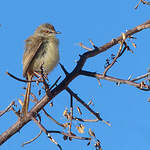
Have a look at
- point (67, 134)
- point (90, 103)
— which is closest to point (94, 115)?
point (90, 103)

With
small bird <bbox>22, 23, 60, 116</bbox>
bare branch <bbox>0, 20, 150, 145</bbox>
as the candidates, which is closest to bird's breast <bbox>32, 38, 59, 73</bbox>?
small bird <bbox>22, 23, 60, 116</bbox>

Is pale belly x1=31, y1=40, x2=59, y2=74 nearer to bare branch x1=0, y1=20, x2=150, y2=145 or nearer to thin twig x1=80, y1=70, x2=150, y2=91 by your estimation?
bare branch x1=0, y1=20, x2=150, y2=145

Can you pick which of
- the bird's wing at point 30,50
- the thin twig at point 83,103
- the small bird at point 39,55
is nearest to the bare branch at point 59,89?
the thin twig at point 83,103

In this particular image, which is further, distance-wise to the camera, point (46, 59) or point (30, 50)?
point (30, 50)

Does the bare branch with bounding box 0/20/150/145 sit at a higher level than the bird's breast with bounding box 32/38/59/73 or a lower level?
lower

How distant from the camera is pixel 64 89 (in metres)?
3.26

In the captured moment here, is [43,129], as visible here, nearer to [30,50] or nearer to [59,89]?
[59,89]

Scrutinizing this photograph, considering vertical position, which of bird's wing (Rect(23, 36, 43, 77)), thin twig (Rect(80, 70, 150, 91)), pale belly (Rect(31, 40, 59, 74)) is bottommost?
thin twig (Rect(80, 70, 150, 91))

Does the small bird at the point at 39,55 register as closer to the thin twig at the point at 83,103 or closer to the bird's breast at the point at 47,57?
the bird's breast at the point at 47,57

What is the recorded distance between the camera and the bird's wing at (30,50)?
481 centimetres

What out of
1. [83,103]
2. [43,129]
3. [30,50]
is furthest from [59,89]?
[30,50]

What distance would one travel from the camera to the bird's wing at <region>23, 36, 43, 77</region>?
15.8 feet

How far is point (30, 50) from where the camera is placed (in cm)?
499

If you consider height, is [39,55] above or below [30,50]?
below
